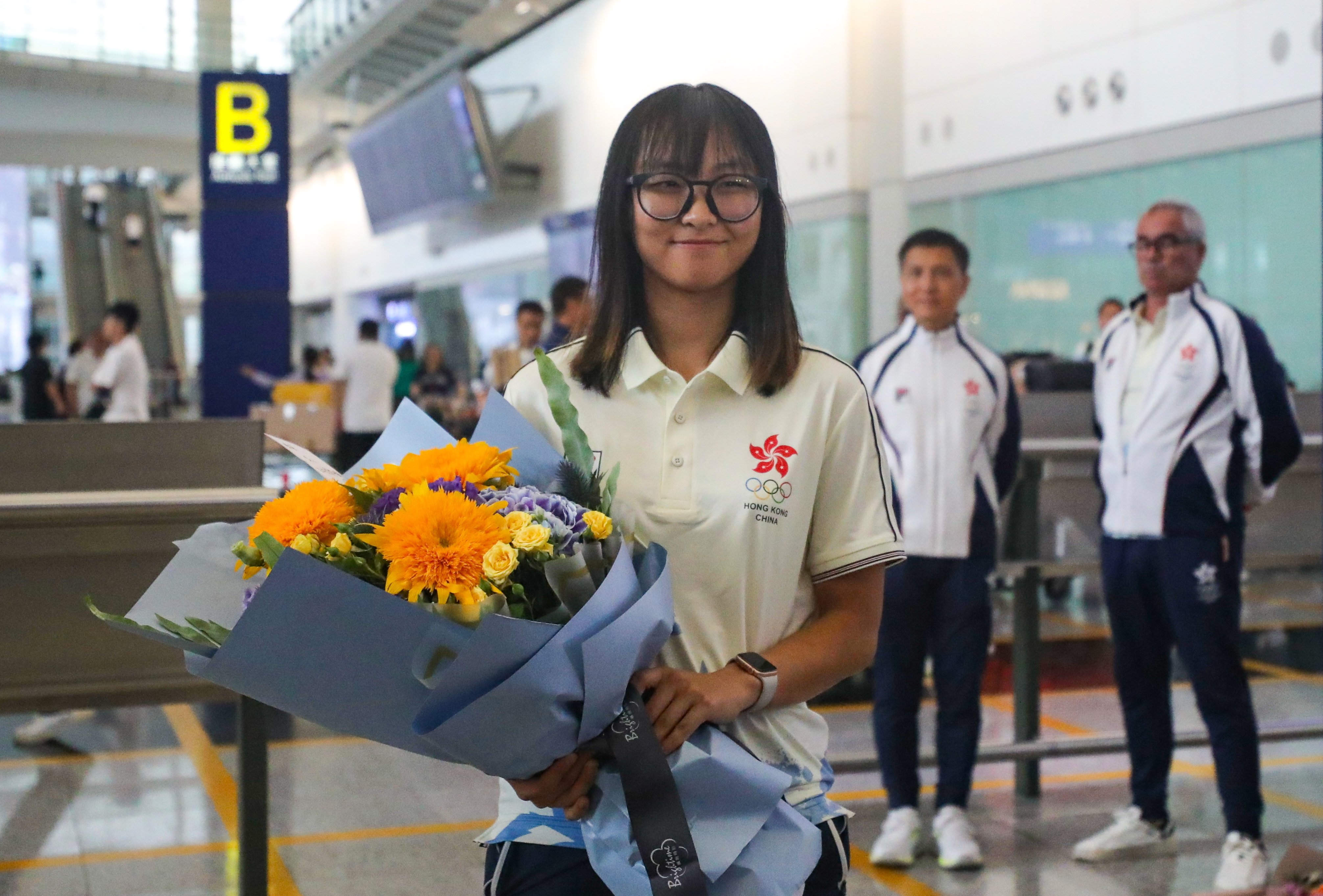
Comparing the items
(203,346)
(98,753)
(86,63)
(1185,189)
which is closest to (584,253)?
(203,346)

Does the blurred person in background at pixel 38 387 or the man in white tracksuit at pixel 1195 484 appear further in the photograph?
the blurred person in background at pixel 38 387

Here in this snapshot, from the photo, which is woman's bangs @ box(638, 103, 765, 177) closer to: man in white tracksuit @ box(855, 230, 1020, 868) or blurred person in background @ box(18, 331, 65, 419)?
man in white tracksuit @ box(855, 230, 1020, 868)

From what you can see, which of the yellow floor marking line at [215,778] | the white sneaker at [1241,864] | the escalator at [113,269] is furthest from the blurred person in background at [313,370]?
the white sneaker at [1241,864]

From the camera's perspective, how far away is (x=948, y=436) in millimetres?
4113

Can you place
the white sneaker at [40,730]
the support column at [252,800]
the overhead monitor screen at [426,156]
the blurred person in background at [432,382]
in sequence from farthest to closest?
the overhead monitor screen at [426,156], the blurred person in background at [432,382], the white sneaker at [40,730], the support column at [252,800]

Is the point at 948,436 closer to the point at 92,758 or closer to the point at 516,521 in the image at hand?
the point at 516,521


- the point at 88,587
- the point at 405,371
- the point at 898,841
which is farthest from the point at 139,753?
the point at 405,371

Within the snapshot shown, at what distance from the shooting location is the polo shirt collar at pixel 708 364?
1552 mm

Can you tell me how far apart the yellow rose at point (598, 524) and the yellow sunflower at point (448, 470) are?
11 cm

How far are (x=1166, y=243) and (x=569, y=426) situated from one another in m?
3.03

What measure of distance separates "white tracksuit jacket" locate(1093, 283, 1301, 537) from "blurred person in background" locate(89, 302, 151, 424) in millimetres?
7873

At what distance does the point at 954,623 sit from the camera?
13.4ft

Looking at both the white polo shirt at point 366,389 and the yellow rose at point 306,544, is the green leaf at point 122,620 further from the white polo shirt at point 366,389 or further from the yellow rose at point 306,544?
the white polo shirt at point 366,389

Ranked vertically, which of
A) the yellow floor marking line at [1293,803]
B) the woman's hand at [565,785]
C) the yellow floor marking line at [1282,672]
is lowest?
the yellow floor marking line at [1293,803]
